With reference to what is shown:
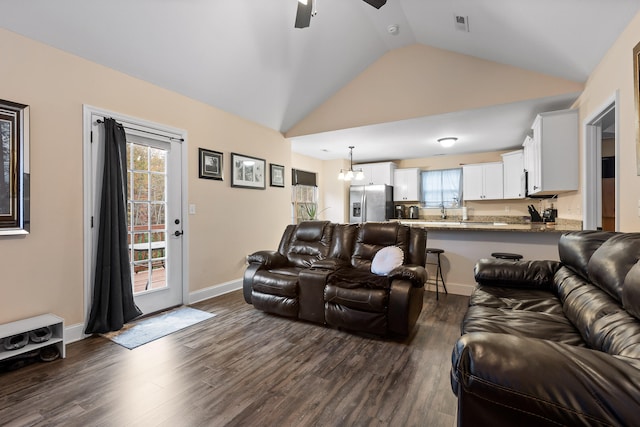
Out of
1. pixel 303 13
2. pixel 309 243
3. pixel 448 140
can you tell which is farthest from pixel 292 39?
pixel 448 140

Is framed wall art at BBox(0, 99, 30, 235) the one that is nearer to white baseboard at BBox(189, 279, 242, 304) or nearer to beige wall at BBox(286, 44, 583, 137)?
white baseboard at BBox(189, 279, 242, 304)

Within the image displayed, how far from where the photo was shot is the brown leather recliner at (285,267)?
3.05m

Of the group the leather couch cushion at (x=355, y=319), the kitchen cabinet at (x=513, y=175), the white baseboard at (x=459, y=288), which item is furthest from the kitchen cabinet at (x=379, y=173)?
the leather couch cushion at (x=355, y=319)

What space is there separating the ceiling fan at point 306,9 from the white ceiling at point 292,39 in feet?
3.00

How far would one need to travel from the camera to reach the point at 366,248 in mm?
3311

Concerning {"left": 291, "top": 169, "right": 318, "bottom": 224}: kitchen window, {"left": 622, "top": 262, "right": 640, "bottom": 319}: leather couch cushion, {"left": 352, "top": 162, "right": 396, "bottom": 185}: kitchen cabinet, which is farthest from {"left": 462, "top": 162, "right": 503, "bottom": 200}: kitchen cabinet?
{"left": 622, "top": 262, "right": 640, "bottom": 319}: leather couch cushion

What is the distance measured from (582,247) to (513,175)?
173 inches

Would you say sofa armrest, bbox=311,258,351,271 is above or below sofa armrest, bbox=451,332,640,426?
below

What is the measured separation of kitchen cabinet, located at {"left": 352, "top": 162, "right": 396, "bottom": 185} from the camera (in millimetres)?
7090

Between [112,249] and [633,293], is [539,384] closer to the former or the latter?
[633,293]

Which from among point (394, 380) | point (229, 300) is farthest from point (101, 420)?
point (229, 300)

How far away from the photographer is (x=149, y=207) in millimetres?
3316

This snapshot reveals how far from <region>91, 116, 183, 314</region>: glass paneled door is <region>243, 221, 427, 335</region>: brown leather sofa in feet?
3.12

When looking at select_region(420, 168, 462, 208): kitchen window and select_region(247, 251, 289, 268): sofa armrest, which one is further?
select_region(420, 168, 462, 208): kitchen window
